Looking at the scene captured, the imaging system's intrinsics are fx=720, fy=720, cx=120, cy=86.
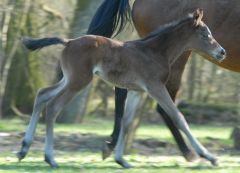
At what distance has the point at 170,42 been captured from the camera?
805cm

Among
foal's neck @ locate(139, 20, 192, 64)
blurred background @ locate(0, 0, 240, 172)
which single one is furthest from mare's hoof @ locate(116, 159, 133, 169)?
blurred background @ locate(0, 0, 240, 172)

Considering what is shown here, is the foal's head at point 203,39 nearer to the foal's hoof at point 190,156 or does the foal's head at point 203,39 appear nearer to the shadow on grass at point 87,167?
the shadow on grass at point 87,167

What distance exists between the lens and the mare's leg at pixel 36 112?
792cm

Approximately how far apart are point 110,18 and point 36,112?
218 cm

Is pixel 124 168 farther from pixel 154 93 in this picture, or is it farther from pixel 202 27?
pixel 202 27

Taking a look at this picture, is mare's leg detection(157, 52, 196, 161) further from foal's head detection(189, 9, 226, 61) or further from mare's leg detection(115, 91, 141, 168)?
foal's head detection(189, 9, 226, 61)

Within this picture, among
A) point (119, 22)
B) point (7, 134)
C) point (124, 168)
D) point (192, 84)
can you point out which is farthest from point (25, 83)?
point (124, 168)

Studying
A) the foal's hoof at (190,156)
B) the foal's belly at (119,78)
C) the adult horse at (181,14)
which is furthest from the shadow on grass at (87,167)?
the foal's belly at (119,78)

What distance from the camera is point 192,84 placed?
22.6 meters

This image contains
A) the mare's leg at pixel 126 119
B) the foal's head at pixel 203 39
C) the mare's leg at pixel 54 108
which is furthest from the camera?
the mare's leg at pixel 126 119

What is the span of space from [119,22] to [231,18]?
5.01 feet

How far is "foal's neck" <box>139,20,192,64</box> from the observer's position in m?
7.99

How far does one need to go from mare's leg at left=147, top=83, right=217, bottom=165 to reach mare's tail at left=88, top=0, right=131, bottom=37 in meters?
2.06

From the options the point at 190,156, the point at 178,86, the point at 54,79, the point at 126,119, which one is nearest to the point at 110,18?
the point at 178,86
